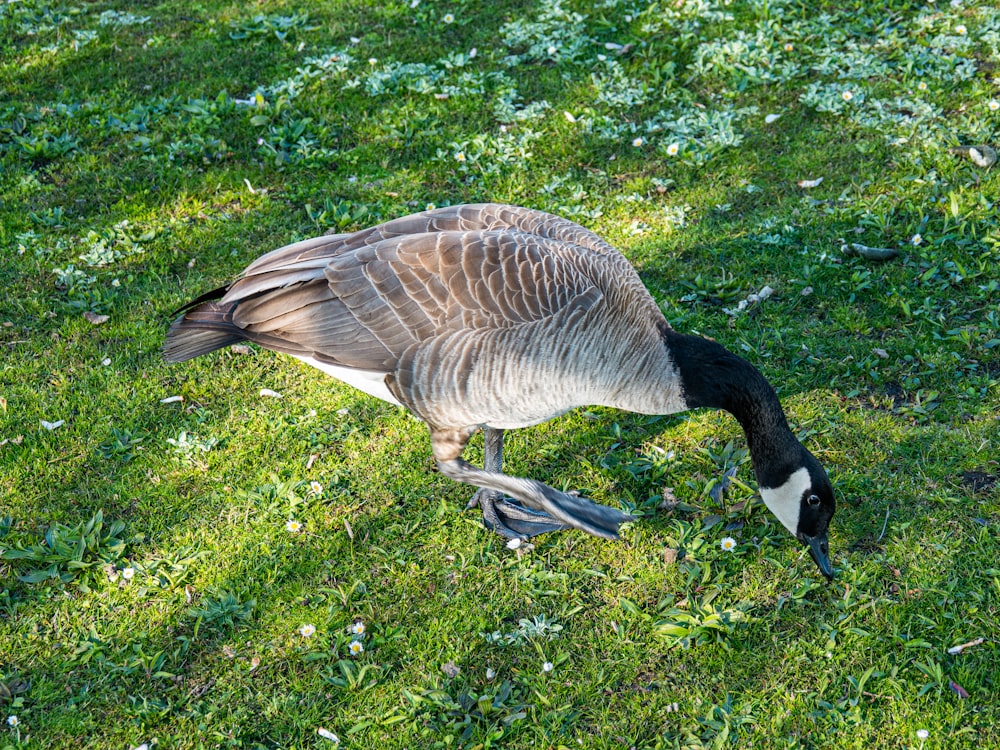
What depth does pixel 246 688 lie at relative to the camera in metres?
3.80

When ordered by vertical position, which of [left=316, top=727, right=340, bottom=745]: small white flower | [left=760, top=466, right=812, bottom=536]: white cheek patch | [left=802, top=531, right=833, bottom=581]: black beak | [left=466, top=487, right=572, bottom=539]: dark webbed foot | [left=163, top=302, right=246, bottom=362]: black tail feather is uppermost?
[left=163, top=302, right=246, bottom=362]: black tail feather

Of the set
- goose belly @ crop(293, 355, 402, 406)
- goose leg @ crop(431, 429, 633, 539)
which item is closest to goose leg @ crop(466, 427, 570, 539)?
goose leg @ crop(431, 429, 633, 539)

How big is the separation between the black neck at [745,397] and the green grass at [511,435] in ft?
1.55

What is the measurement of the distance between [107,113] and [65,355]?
283 centimetres

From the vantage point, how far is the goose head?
12.8ft

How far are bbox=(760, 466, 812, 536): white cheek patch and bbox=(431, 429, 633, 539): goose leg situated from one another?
66 cm

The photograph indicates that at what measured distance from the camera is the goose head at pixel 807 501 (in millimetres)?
3898

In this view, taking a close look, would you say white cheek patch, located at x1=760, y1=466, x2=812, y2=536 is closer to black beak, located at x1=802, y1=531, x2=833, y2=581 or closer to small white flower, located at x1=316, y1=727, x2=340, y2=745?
black beak, located at x1=802, y1=531, x2=833, y2=581

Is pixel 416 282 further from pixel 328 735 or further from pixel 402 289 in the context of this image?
pixel 328 735

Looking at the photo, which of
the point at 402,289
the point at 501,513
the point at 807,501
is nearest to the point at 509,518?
the point at 501,513

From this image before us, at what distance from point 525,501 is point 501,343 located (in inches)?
28.2

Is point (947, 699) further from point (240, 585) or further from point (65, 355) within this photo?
point (65, 355)

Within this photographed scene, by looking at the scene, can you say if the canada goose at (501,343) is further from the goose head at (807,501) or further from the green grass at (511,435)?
the green grass at (511,435)

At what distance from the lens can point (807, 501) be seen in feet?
12.9
